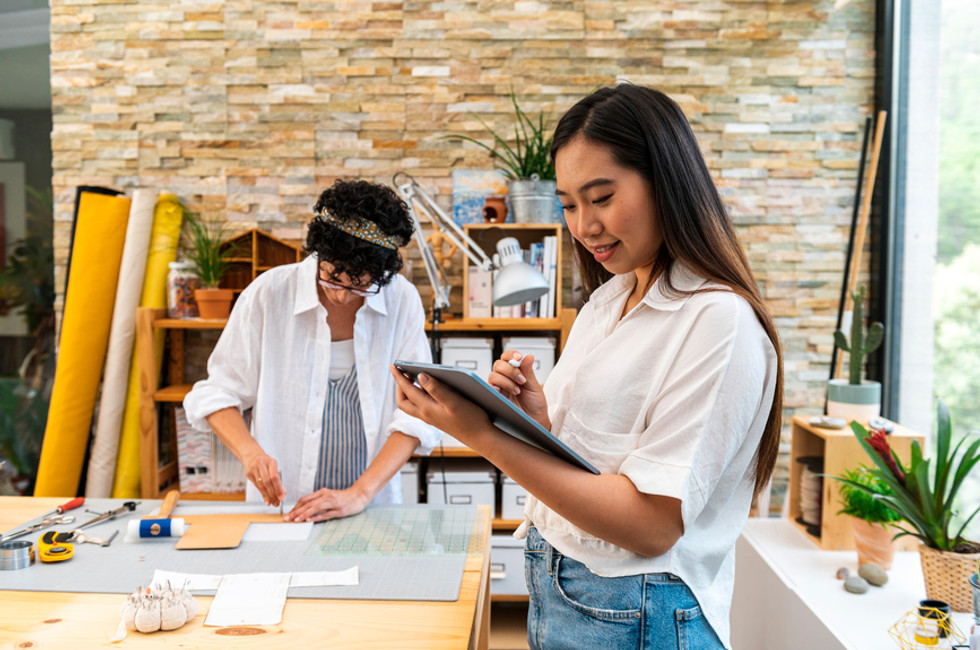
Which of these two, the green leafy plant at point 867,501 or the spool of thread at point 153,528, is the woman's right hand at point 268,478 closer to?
the spool of thread at point 153,528

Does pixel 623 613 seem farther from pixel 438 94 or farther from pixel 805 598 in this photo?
pixel 438 94

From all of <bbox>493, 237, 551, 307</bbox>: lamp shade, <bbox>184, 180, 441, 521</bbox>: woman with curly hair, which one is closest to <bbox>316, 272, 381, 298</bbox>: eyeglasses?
<bbox>184, 180, 441, 521</bbox>: woman with curly hair

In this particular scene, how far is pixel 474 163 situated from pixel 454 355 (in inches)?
34.2

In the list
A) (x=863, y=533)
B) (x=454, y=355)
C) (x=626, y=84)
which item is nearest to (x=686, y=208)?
(x=626, y=84)

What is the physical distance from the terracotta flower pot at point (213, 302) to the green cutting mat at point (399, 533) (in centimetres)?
156

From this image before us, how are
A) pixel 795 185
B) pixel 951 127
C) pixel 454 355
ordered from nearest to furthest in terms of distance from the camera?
1. pixel 951 127
2. pixel 454 355
3. pixel 795 185

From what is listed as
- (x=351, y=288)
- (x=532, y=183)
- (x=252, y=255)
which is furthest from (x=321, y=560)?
(x=252, y=255)

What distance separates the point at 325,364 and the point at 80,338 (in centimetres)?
172

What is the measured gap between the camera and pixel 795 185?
3051 mm

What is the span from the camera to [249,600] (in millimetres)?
1218

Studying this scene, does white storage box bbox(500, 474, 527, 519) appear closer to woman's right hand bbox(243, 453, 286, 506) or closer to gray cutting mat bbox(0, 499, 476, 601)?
gray cutting mat bbox(0, 499, 476, 601)

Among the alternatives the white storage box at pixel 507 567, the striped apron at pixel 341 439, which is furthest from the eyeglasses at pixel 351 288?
the white storage box at pixel 507 567

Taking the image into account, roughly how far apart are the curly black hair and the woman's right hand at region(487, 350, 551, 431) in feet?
2.40

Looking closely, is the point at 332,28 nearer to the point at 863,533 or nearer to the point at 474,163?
the point at 474,163
